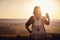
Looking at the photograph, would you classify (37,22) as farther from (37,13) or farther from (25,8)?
(25,8)

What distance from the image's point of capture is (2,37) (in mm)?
1645

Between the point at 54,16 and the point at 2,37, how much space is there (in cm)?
59

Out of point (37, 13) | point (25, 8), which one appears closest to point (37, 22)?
point (37, 13)

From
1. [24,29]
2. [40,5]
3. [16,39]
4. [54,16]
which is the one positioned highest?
[40,5]

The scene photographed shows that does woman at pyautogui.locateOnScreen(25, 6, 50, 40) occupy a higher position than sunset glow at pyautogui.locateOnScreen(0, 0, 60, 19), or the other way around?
sunset glow at pyautogui.locateOnScreen(0, 0, 60, 19)

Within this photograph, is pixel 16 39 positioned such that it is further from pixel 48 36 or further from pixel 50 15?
pixel 50 15

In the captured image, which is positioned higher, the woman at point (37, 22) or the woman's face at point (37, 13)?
the woman's face at point (37, 13)

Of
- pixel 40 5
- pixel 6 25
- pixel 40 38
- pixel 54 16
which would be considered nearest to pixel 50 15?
pixel 54 16

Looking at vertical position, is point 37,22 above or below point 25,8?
below

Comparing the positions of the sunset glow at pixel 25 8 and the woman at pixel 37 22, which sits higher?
the sunset glow at pixel 25 8

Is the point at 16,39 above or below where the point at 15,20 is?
below

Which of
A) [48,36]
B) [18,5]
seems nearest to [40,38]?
[48,36]

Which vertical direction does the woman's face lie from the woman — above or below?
above

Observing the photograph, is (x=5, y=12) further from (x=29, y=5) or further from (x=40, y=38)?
(x=40, y=38)
